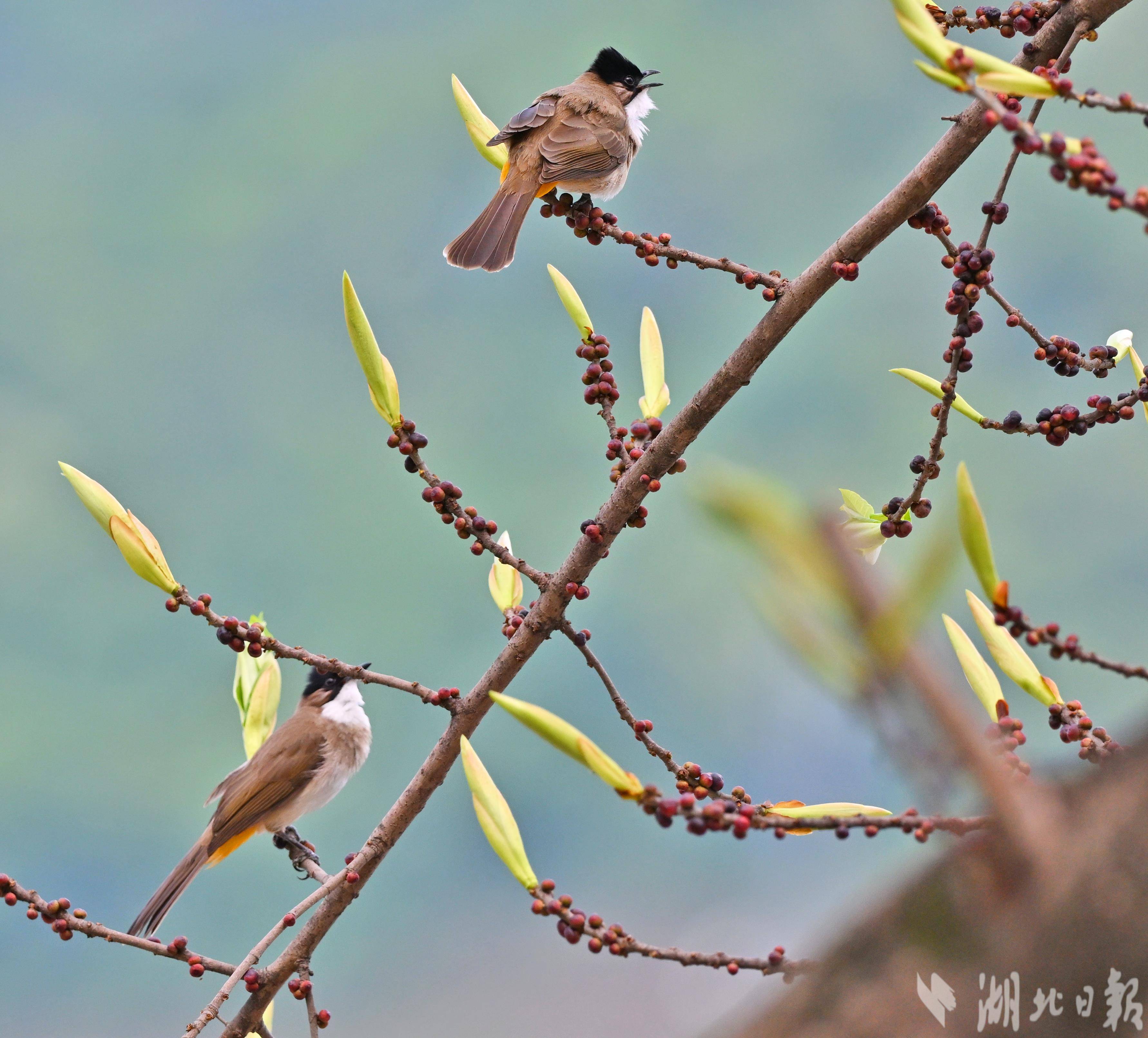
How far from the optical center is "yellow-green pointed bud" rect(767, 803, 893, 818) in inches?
24.2

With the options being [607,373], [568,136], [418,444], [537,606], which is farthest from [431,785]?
[568,136]

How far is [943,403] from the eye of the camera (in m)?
0.71

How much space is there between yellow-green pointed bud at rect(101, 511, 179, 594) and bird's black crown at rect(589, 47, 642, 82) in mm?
1228

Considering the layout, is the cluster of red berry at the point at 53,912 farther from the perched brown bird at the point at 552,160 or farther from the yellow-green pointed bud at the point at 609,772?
the perched brown bird at the point at 552,160

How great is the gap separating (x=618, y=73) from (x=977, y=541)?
150 cm

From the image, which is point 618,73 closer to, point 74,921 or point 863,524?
point 863,524

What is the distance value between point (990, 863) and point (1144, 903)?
Answer: 0.13 feet

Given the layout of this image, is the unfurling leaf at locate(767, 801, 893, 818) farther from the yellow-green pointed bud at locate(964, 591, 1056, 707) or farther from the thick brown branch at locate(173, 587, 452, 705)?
the thick brown branch at locate(173, 587, 452, 705)

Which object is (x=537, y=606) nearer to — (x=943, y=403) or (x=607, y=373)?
(x=607, y=373)

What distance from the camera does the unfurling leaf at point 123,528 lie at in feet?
2.60

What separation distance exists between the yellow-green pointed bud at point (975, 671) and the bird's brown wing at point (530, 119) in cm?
88

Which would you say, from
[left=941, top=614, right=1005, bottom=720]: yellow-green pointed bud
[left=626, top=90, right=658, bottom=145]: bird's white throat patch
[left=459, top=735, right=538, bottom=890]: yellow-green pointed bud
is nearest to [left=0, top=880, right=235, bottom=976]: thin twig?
[left=459, top=735, right=538, bottom=890]: yellow-green pointed bud
